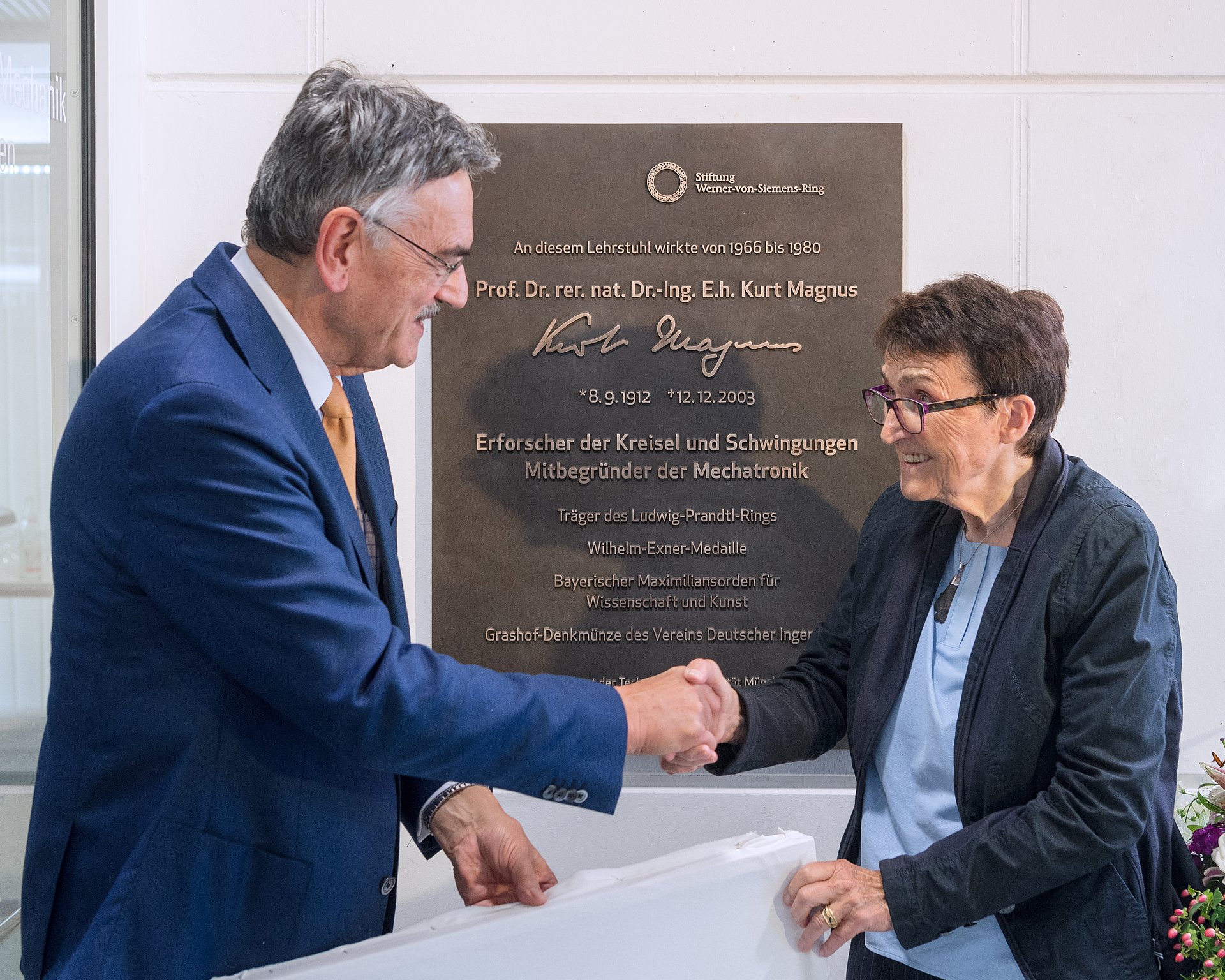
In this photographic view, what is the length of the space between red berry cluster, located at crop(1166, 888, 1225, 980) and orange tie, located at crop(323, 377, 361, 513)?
1.47 meters

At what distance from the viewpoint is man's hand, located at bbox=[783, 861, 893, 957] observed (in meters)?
1.51

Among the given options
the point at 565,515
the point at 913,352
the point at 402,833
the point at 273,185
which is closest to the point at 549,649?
the point at 565,515

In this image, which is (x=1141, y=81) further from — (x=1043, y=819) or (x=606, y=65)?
(x=1043, y=819)

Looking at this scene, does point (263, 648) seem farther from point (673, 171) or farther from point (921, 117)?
point (921, 117)

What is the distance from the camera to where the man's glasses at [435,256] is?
146 centimetres

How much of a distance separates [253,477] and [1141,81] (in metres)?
2.59

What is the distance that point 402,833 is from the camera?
2805mm

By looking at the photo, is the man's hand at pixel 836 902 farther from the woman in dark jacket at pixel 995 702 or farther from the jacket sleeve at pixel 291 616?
the jacket sleeve at pixel 291 616

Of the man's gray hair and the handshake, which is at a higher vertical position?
the man's gray hair

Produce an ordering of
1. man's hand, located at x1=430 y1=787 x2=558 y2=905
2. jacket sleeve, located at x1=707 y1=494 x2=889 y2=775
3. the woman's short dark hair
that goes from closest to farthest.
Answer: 1. man's hand, located at x1=430 y1=787 x2=558 y2=905
2. the woman's short dark hair
3. jacket sleeve, located at x1=707 y1=494 x2=889 y2=775
